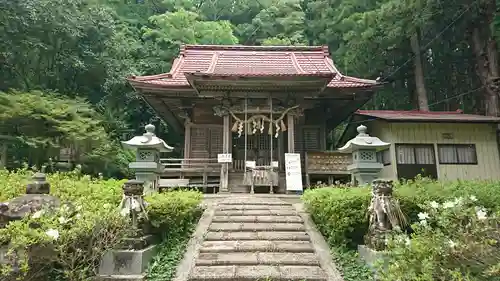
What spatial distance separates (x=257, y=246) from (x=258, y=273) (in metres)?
0.79

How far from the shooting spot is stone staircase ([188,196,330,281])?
4.42 metres

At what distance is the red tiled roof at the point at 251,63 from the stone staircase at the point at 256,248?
6840mm

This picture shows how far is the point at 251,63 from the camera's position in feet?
47.2

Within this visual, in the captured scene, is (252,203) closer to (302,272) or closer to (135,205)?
(302,272)

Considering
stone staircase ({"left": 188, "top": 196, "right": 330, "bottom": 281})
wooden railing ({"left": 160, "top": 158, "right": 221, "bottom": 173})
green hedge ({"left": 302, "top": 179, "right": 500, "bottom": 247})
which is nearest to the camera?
stone staircase ({"left": 188, "top": 196, "right": 330, "bottom": 281})

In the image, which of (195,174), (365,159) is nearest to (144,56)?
(195,174)

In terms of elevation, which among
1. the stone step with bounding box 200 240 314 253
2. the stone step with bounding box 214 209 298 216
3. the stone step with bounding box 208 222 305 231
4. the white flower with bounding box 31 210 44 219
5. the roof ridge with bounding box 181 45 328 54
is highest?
the roof ridge with bounding box 181 45 328 54

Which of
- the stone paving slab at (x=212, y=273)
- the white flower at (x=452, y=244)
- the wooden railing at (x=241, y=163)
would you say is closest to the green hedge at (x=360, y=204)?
the stone paving slab at (x=212, y=273)

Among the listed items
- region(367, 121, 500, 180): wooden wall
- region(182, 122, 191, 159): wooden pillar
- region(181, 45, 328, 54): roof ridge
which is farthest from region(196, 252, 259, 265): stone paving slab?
region(181, 45, 328, 54): roof ridge

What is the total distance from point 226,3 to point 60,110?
18331 millimetres

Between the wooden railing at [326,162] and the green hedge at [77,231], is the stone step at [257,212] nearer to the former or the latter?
the green hedge at [77,231]

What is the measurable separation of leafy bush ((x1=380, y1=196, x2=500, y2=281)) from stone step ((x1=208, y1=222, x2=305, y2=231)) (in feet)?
8.14

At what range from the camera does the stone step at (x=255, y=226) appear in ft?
19.5

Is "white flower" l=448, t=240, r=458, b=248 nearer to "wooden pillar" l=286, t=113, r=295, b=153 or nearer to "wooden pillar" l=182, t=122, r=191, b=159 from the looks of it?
"wooden pillar" l=286, t=113, r=295, b=153
